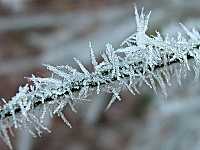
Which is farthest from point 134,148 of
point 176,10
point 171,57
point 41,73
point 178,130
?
point 171,57

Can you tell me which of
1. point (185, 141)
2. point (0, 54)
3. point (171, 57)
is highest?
point (0, 54)

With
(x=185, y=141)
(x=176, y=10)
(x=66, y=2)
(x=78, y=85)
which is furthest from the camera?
(x=66, y=2)

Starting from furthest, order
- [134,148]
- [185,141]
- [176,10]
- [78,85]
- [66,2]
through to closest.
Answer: [66,2] < [134,148] < [185,141] < [176,10] < [78,85]

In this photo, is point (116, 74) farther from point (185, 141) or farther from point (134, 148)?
point (134, 148)

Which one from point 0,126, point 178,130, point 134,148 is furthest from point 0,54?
point 0,126

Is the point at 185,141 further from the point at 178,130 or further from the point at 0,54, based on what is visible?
the point at 0,54

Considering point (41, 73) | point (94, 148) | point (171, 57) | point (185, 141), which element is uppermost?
point (41, 73)

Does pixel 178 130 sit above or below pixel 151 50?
above

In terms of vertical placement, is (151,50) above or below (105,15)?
below

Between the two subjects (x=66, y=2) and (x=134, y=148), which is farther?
(x=66, y=2)
